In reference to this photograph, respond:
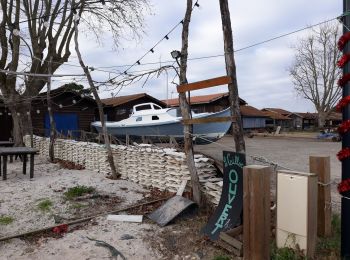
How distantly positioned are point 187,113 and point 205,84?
86cm

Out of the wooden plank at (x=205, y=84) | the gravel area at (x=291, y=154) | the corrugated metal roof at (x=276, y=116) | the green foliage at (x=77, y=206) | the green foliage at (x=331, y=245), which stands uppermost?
the corrugated metal roof at (x=276, y=116)

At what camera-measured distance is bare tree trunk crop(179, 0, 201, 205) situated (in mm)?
6254

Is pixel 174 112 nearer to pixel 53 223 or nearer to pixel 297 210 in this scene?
pixel 53 223

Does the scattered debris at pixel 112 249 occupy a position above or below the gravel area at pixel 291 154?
below

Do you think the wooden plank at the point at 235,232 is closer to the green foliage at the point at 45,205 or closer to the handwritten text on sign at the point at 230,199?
the handwritten text on sign at the point at 230,199

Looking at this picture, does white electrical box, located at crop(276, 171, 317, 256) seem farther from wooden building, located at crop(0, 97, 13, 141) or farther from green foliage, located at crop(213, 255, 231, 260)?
wooden building, located at crop(0, 97, 13, 141)

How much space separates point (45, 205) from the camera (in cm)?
664

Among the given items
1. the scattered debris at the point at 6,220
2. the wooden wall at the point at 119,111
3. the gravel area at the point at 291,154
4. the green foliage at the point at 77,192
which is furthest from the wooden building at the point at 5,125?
the scattered debris at the point at 6,220

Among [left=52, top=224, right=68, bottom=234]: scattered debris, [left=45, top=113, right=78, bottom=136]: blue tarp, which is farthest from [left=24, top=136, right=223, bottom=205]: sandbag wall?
[left=45, top=113, right=78, bottom=136]: blue tarp

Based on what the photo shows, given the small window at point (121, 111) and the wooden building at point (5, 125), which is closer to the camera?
the wooden building at point (5, 125)

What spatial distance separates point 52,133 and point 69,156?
1497mm

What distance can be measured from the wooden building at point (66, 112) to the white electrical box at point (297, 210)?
21.6 meters

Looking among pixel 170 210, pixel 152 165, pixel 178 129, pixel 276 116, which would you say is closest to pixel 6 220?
pixel 170 210

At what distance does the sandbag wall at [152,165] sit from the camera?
658 cm
